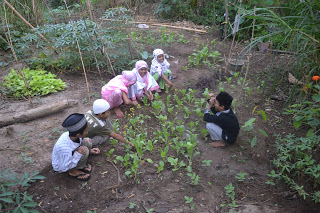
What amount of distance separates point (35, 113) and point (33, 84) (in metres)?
0.98

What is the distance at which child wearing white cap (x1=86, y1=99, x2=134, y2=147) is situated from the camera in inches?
133

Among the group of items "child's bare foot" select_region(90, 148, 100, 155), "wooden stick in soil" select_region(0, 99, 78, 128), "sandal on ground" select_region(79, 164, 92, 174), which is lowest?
"sandal on ground" select_region(79, 164, 92, 174)

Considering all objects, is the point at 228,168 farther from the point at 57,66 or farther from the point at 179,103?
the point at 57,66

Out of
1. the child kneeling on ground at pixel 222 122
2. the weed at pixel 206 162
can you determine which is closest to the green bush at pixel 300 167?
the child kneeling on ground at pixel 222 122

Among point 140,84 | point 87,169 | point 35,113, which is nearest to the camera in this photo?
point 87,169

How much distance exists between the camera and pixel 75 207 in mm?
2881

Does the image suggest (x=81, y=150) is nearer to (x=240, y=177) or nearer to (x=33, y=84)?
(x=240, y=177)

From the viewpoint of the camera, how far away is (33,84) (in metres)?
4.93

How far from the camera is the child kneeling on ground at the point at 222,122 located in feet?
11.9

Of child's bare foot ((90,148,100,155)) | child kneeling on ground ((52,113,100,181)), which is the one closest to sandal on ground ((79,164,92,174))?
child kneeling on ground ((52,113,100,181))

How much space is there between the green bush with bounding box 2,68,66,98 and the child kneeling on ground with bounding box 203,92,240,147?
121 inches

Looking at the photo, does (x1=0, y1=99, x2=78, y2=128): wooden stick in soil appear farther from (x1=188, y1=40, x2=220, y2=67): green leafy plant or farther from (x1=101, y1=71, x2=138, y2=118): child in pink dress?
(x1=188, y1=40, x2=220, y2=67): green leafy plant

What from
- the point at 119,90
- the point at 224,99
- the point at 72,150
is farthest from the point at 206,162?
the point at 119,90

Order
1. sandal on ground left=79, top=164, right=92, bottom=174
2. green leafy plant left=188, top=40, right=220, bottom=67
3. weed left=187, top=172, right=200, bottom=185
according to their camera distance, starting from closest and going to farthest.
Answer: weed left=187, top=172, right=200, bottom=185 → sandal on ground left=79, top=164, right=92, bottom=174 → green leafy plant left=188, top=40, right=220, bottom=67
